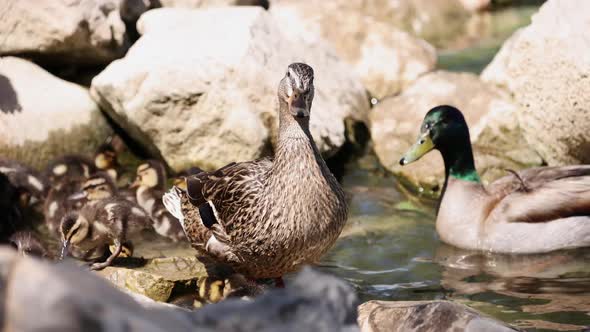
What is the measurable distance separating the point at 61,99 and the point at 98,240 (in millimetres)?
2131

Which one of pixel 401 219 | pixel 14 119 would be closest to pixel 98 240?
pixel 14 119

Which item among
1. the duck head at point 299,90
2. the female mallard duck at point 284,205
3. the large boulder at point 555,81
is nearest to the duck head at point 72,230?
the female mallard duck at point 284,205

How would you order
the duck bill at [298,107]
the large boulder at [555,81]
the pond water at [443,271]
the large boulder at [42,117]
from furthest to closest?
the large boulder at [42,117] < the large boulder at [555,81] < the pond water at [443,271] < the duck bill at [298,107]

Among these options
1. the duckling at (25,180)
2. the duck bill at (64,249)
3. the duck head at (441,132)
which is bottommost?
the duckling at (25,180)

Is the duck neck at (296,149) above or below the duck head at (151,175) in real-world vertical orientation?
above

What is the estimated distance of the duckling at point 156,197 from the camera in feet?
22.9

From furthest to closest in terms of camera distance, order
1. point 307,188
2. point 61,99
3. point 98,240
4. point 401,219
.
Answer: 1. point 61,99
2. point 401,219
3. point 98,240
4. point 307,188

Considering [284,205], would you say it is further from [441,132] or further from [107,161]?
[107,161]

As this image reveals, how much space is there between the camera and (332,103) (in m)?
8.25

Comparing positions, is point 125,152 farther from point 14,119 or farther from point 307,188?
point 307,188

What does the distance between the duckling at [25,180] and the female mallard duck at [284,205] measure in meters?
2.25

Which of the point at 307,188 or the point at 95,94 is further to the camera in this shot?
the point at 95,94

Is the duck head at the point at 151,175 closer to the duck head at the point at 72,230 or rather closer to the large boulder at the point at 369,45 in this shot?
the duck head at the point at 72,230

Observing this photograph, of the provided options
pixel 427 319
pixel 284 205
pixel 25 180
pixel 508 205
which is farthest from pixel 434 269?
pixel 25 180
